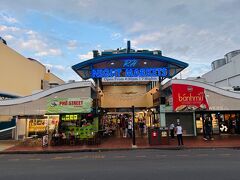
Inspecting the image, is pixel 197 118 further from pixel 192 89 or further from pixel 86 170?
pixel 86 170

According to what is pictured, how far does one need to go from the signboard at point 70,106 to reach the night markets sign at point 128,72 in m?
4.59

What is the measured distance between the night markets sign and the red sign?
3.02m

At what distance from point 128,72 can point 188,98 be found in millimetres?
6287

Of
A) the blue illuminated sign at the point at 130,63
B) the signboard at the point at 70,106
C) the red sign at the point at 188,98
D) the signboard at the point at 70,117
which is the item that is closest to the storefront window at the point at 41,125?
the signboard at the point at 70,117

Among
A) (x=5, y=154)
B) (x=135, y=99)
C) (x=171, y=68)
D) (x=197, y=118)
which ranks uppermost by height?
(x=171, y=68)

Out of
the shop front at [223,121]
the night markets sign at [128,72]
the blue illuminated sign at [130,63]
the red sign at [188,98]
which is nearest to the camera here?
the red sign at [188,98]

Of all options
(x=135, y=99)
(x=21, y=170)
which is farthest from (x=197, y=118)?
(x=21, y=170)

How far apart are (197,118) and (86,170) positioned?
19271 millimetres

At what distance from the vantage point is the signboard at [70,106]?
23375mm

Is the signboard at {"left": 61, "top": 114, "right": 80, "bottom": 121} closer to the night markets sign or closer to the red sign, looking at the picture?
A: the night markets sign

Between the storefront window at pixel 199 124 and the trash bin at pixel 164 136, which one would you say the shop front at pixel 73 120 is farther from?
the storefront window at pixel 199 124

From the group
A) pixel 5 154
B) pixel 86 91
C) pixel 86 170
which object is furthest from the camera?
pixel 86 91

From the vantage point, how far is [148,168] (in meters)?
10.7

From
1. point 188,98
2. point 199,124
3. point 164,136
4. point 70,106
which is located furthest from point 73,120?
point 199,124
